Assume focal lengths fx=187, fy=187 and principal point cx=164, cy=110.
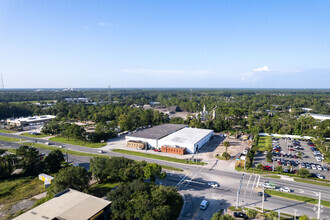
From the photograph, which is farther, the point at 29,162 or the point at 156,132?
the point at 156,132

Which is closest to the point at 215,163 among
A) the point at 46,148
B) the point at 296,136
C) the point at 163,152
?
the point at 163,152

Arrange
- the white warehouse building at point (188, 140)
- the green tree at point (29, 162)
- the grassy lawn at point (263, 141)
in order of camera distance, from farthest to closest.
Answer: the grassy lawn at point (263, 141) → the white warehouse building at point (188, 140) → the green tree at point (29, 162)

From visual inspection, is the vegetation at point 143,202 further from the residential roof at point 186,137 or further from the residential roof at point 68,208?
the residential roof at point 186,137

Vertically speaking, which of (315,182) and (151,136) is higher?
(151,136)

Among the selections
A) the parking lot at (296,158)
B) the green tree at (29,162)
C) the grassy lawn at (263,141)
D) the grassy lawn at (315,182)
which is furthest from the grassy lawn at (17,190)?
the grassy lawn at (263,141)

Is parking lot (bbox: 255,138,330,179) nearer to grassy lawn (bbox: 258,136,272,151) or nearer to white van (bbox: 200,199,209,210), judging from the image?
grassy lawn (bbox: 258,136,272,151)

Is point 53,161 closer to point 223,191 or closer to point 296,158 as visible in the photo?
point 223,191

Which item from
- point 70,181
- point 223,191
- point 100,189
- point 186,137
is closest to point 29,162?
point 70,181
